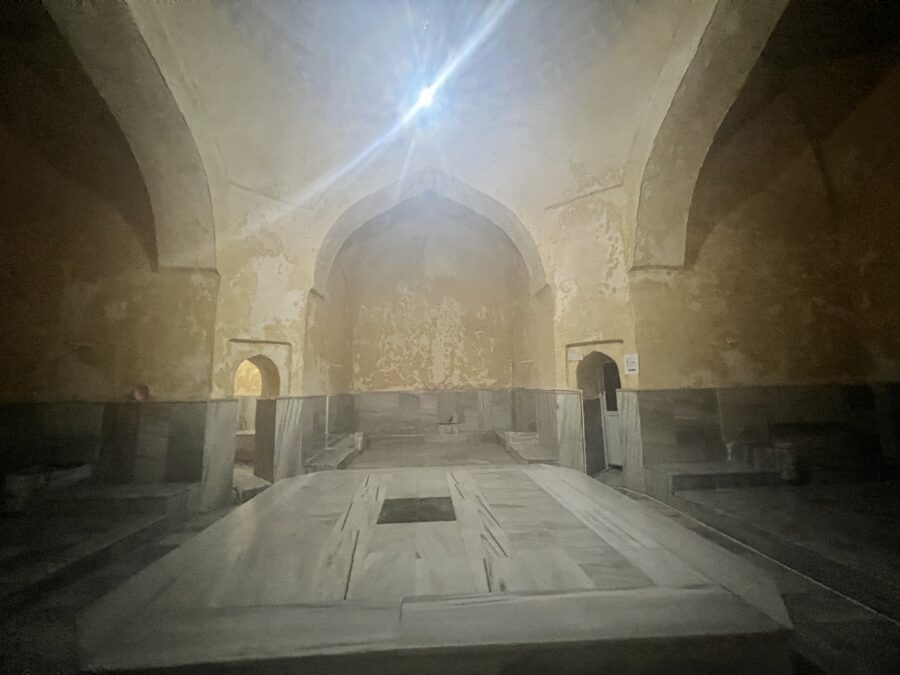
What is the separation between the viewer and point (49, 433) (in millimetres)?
4430

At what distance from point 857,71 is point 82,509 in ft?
28.8

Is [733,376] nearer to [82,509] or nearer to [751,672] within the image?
[751,672]

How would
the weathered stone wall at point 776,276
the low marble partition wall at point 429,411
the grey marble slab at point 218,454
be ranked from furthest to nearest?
the low marble partition wall at point 429,411 → the weathered stone wall at point 776,276 → the grey marble slab at point 218,454

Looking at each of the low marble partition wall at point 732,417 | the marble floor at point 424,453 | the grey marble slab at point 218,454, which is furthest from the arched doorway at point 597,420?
the grey marble slab at point 218,454

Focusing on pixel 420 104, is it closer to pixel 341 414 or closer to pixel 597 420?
pixel 597 420

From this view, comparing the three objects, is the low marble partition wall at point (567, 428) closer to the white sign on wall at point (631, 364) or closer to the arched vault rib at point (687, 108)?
the white sign on wall at point (631, 364)

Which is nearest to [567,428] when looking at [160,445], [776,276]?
[776,276]

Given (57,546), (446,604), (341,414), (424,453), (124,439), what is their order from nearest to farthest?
1. (446,604)
2. (57,546)
3. (124,439)
4. (424,453)
5. (341,414)

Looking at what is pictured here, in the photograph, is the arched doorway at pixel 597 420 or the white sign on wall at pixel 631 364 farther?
the arched doorway at pixel 597 420

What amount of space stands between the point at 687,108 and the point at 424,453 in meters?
6.08

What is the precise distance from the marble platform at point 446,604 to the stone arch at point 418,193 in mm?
4565

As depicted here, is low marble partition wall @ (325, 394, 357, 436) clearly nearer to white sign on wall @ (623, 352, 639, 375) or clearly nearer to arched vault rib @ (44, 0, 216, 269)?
arched vault rib @ (44, 0, 216, 269)

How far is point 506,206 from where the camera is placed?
245 inches

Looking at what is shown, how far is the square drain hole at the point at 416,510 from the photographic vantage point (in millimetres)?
2365
